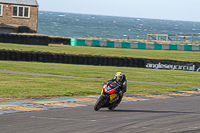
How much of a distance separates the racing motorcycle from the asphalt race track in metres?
0.24

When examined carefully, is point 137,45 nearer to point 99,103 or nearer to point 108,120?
point 99,103

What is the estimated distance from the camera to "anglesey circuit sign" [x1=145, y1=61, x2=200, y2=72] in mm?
31766

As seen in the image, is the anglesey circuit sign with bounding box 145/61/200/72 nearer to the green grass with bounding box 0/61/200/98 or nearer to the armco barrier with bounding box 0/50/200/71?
the armco barrier with bounding box 0/50/200/71

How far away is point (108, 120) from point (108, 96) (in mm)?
1510

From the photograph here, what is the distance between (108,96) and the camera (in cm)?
1150

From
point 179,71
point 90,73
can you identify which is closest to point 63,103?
point 90,73

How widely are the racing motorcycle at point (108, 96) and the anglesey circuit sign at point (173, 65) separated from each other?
20709 millimetres

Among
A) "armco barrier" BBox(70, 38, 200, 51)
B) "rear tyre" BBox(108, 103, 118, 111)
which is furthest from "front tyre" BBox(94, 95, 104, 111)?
"armco barrier" BBox(70, 38, 200, 51)

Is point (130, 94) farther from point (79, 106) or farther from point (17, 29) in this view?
point (17, 29)

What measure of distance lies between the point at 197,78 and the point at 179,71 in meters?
4.87

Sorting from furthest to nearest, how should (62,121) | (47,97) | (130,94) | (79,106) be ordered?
(130,94), (47,97), (79,106), (62,121)

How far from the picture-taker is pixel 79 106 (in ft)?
41.9

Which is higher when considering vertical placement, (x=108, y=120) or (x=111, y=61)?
(x=111, y=61)

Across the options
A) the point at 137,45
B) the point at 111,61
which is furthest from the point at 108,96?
the point at 137,45
